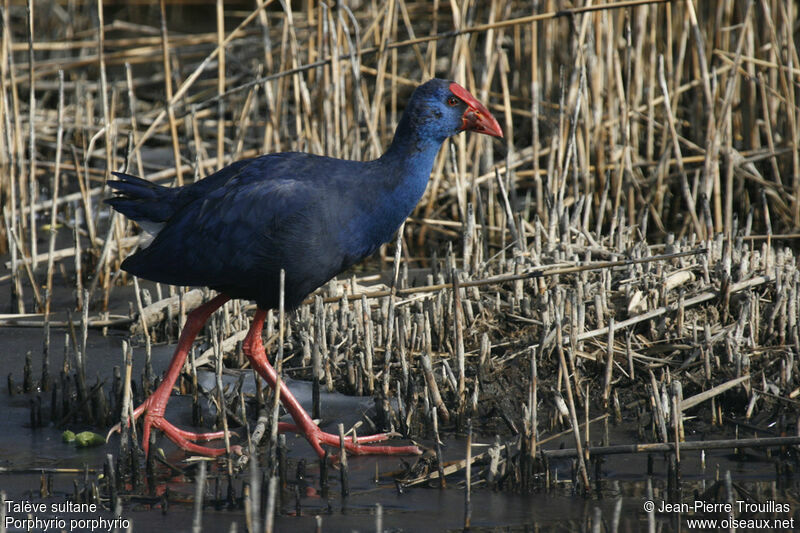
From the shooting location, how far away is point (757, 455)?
3311 millimetres

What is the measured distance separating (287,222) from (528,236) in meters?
2.29

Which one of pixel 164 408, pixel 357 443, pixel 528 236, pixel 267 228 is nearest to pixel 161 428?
pixel 164 408

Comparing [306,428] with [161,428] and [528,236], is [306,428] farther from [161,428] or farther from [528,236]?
[528,236]

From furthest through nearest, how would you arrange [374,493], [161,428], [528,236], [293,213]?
1. [528,236]
2. [161,428]
3. [293,213]
4. [374,493]

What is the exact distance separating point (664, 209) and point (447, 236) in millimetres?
1465

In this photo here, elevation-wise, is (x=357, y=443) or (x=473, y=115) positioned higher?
(x=473, y=115)

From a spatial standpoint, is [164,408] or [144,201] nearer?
[164,408]

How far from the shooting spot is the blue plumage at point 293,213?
343 cm

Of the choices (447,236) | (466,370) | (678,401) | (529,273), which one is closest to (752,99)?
(447,236)

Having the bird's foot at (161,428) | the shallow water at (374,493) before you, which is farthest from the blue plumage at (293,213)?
the shallow water at (374,493)

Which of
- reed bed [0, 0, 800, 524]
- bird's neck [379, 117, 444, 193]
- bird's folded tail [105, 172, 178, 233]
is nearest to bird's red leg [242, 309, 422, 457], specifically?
reed bed [0, 0, 800, 524]

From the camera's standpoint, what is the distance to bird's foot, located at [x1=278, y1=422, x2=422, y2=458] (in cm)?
338

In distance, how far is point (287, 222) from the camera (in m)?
Result: 3.41

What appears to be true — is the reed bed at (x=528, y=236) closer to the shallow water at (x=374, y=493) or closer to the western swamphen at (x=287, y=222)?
the shallow water at (x=374, y=493)
